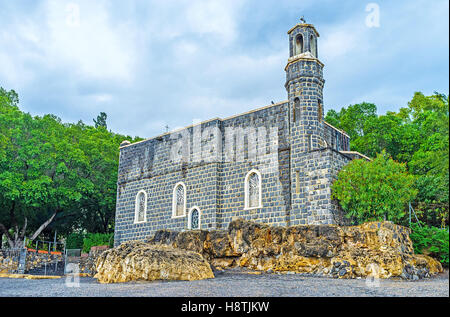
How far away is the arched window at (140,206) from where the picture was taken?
28734mm

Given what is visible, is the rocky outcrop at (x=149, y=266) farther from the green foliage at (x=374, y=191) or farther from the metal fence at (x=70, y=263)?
the metal fence at (x=70, y=263)

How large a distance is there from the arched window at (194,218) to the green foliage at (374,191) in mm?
8358

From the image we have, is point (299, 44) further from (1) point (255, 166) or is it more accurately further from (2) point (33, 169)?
(2) point (33, 169)

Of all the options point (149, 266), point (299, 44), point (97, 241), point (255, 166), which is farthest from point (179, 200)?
point (149, 266)

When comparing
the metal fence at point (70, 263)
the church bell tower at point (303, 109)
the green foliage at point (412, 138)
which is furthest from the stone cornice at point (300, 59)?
the metal fence at point (70, 263)

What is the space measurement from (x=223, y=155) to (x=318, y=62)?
7300 millimetres

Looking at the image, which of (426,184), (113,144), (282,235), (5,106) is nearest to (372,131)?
(426,184)

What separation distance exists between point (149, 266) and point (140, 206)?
1409 cm

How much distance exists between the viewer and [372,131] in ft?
108

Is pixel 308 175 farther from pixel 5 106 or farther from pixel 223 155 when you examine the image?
pixel 5 106

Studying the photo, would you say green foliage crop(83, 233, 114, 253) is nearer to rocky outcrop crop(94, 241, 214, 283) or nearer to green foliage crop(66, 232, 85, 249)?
green foliage crop(66, 232, 85, 249)

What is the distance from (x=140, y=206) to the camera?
29.2 meters

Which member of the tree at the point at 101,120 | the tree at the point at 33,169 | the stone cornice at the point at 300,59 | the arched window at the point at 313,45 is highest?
the tree at the point at 101,120
